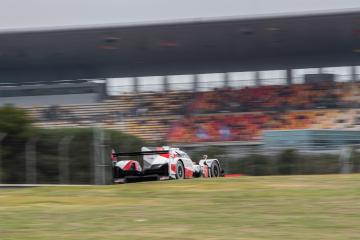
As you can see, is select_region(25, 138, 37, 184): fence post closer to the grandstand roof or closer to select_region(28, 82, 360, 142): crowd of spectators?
the grandstand roof

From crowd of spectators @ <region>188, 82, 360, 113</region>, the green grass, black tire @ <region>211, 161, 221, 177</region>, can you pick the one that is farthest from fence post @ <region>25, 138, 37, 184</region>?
crowd of spectators @ <region>188, 82, 360, 113</region>

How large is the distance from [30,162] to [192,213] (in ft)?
43.3

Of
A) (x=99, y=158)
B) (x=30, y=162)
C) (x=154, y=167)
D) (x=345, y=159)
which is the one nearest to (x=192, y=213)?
(x=99, y=158)

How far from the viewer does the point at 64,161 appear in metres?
21.6

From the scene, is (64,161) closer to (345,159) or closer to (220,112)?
(345,159)

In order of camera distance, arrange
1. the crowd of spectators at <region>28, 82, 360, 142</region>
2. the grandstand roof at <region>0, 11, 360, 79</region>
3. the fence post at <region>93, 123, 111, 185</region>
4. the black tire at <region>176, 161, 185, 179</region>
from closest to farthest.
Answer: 1. the fence post at <region>93, 123, 111, 185</region>
2. the black tire at <region>176, 161, 185, 179</region>
3. the grandstand roof at <region>0, 11, 360, 79</region>
4. the crowd of spectators at <region>28, 82, 360, 142</region>

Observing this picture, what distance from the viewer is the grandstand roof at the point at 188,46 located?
125ft

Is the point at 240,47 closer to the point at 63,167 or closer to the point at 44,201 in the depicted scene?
the point at 63,167

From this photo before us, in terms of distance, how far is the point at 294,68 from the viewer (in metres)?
48.0

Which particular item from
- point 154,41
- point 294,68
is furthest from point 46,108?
point 294,68

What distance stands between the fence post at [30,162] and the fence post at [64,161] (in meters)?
0.87

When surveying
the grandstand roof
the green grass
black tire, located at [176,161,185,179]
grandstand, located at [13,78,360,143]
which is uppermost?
the grandstand roof

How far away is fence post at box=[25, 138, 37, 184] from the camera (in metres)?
20.9

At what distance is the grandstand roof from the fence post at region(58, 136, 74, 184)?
678 inches
